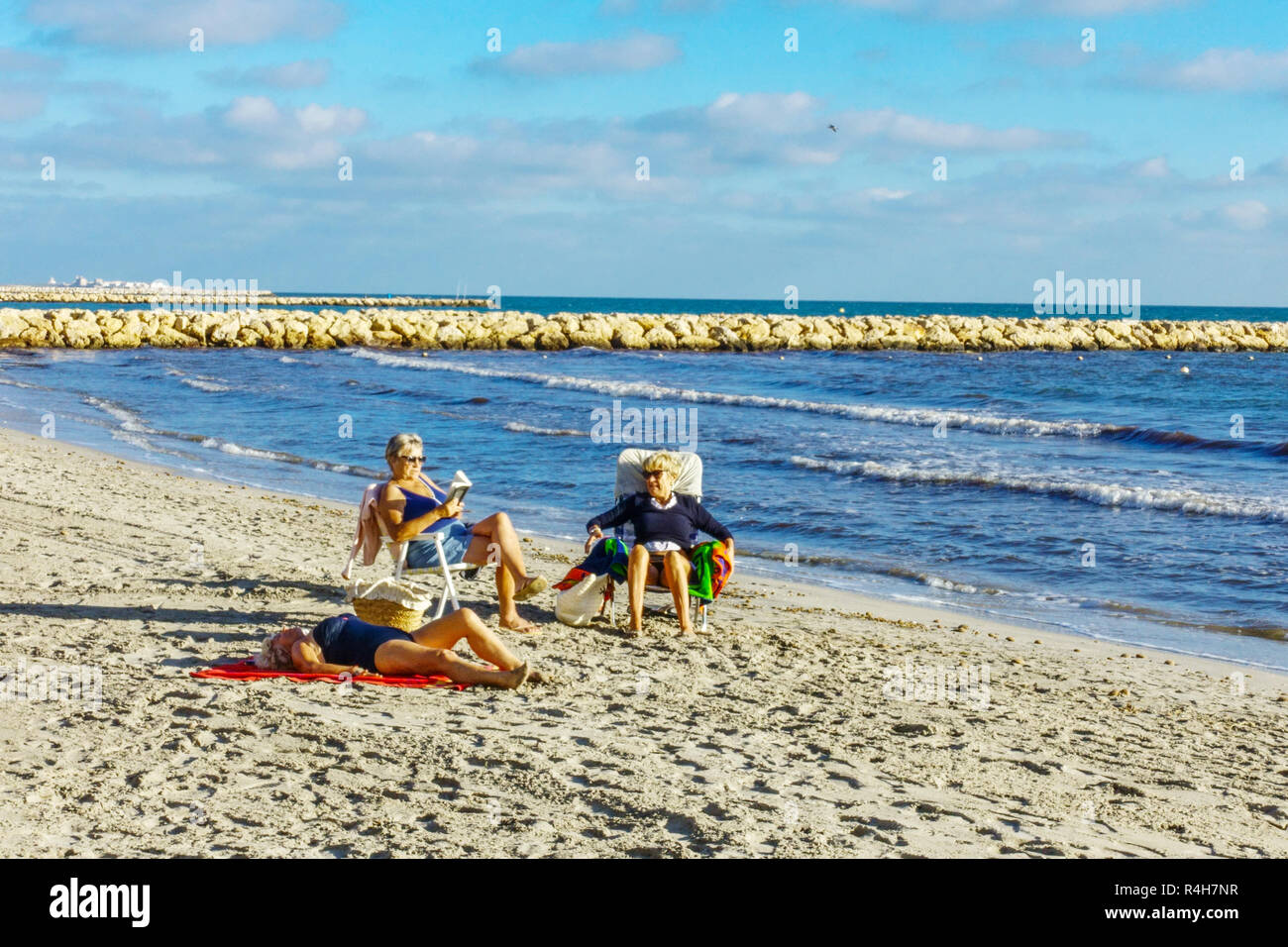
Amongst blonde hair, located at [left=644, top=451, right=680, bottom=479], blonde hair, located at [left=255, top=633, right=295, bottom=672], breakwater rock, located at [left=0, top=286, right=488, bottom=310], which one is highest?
breakwater rock, located at [left=0, top=286, right=488, bottom=310]

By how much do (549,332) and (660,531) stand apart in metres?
37.6

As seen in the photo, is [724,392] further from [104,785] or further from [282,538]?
[104,785]

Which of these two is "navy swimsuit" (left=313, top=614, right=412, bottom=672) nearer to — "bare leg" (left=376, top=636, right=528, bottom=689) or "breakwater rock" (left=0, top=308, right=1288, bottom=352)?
"bare leg" (left=376, top=636, right=528, bottom=689)

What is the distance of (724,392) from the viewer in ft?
89.2

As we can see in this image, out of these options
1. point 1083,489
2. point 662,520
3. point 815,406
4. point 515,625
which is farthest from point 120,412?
point 662,520

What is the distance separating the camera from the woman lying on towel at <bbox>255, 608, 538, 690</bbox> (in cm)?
575

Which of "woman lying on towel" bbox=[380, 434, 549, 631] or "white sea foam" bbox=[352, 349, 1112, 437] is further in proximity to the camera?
"white sea foam" bbox=[352, 349, 1112, 437]

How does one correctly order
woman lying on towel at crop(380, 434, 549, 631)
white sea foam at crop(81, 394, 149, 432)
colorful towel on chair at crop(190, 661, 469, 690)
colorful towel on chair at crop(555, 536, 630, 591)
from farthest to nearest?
white sea foam at crop(81, 394, 149, 432) → colorful towel on chair at crop(555, 536, 630, 591) → woman lying on towel at crop(380, 434, 549, 631) → colorful towel on chair at crop(190, 661, 469, 690)

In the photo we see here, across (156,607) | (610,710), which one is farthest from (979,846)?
(156,607)

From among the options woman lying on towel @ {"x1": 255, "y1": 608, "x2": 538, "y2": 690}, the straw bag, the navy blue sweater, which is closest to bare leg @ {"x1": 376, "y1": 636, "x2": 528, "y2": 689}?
woman lying on towel @ {"x1": 255, "y1": 608, "x2": 538, "y2": 690}

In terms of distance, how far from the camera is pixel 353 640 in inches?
232

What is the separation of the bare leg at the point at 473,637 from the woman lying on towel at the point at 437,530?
3.08 feet

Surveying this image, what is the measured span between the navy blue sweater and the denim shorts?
30.6 inches
